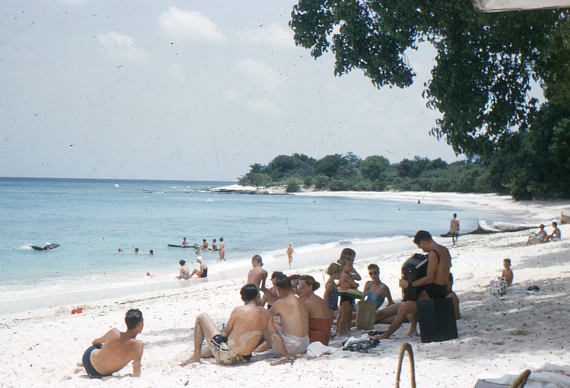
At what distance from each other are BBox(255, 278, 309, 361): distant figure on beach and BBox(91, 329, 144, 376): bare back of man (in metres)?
1.61

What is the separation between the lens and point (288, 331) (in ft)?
20.7

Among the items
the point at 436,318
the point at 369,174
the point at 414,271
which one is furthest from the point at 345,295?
the point at 369,174

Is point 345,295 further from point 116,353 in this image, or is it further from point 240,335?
point 116,353

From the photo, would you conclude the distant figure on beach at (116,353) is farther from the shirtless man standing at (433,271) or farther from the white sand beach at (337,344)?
the shirtless man standing at (433,271)

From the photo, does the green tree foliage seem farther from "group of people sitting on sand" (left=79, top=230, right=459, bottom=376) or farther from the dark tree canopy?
"group of people sitting on sand" (left=79, top=230, right=459, bottom=376)

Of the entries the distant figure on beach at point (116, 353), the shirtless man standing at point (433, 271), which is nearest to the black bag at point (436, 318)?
the shirtless man standing at point (433, 271)

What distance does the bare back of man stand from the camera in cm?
580

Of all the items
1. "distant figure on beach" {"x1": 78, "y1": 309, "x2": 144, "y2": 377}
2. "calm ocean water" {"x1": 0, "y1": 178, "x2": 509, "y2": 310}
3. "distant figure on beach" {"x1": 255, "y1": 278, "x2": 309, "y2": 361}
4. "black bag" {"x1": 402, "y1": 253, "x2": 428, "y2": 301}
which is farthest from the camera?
"calm ocean water" {"x1": 0, "y1": 178, "x2": 509, "y2": 310}

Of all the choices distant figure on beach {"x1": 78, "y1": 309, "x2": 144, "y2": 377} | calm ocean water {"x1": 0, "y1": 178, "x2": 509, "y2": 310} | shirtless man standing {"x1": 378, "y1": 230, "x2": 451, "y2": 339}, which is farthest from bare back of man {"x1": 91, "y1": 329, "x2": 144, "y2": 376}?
calm ocean water {"x1": 0, "y1": 178, "x2": 509, "y2": 310}

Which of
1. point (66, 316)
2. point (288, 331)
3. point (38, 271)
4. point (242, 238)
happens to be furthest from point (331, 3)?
point (242, 238)

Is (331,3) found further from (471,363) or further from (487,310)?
(471,363)

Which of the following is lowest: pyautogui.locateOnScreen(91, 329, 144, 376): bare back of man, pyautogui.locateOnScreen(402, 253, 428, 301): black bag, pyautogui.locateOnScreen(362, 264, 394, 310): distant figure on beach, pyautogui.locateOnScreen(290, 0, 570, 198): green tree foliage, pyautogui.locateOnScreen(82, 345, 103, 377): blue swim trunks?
pyautogui.locateOnScreen(82, 345, 103, 377): blue swim trunks

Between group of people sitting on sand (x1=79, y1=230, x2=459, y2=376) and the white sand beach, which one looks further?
group of people sitting on sand (x1=79, y1=230, x2=459, y2=376)

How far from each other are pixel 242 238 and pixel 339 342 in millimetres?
28719
